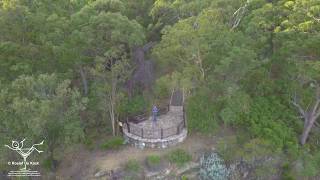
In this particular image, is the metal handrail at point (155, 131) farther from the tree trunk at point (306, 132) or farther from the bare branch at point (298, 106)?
the tree trunk at point (306, 132)

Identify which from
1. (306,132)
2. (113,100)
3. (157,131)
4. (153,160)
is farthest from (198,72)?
(306,132)

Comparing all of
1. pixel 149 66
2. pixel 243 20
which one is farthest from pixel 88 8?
pixel 243 20

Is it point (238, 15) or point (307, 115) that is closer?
point (307, 115)

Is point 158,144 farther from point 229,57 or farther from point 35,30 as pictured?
point 35,30

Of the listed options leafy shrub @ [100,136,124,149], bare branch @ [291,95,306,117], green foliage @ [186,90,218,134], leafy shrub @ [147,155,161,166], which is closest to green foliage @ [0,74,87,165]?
leafy shrub @ [100,136,124,149]

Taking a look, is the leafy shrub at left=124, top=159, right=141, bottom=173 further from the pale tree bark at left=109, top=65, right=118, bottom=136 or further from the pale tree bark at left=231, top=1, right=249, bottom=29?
the pale tree bark at left=231, top=1, right=249, bottom=29

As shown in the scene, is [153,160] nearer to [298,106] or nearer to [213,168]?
[213,168]
